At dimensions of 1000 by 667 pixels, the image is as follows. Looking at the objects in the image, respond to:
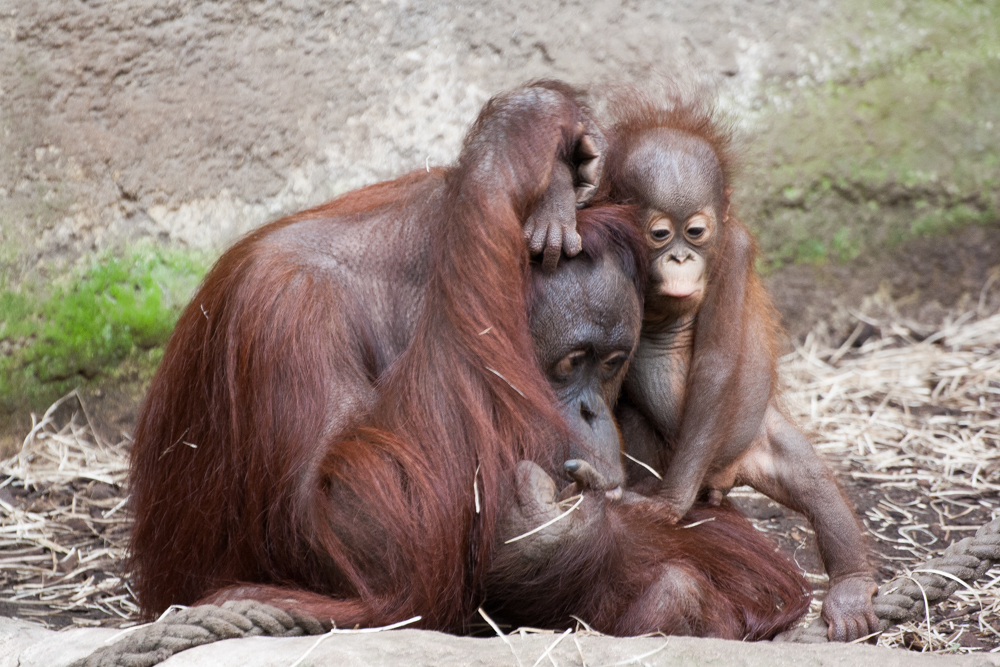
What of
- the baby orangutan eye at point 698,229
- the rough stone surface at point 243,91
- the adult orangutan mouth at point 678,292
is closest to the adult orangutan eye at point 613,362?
the adult orangutan mouth at point 678,292

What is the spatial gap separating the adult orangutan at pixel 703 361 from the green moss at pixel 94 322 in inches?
68.3

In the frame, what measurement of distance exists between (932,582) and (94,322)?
8.74 feet

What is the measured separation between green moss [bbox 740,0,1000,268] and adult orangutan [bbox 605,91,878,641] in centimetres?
190

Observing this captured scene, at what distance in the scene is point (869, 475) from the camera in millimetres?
3658

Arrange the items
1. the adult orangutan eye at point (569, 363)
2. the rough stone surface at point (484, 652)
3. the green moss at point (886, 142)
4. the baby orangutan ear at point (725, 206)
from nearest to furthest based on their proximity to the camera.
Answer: the rough stone surface at point (484, 652)
the adult orangutan eye at point (569, 363)
the baby orangutan ear at point (725, 206)
the green moss at point (886, 142)

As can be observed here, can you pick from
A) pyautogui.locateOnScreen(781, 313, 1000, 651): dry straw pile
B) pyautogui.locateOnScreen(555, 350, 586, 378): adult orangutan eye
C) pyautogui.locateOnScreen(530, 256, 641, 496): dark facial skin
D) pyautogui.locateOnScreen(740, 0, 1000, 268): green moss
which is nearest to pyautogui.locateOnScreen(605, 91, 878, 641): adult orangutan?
pyautogui.locateOnScreen(530, 256, 641, 496): dark facial skin

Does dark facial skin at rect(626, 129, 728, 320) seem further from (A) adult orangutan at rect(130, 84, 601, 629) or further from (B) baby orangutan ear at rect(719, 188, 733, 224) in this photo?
(A) adult orangutan at rect(130, 84, 601, 629)

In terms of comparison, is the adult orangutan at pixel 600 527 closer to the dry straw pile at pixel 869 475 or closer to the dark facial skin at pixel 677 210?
the dark facial skin at pixel 677 210

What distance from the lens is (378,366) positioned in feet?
7.64

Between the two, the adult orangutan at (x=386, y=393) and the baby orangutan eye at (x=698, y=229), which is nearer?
the adult orangutan at (x=386, y=393)

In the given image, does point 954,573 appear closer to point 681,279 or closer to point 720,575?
point 720,575

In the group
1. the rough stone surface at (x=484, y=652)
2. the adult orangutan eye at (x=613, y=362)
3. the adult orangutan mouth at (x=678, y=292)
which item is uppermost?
the adult orangutan mouth at (x=678, y=292)

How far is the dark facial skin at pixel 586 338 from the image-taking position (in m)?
2.34

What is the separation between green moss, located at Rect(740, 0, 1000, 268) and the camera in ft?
15.0
